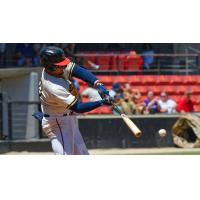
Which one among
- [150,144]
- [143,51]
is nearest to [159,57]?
[143,51]

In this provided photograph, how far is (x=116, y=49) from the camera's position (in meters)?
23.3

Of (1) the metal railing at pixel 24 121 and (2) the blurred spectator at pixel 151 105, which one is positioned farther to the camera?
(2) the blurred spectator at pixel 151 105

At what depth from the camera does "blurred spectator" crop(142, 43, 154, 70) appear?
22372 millimetres

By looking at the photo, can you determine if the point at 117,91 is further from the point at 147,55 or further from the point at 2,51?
the point at 2,51

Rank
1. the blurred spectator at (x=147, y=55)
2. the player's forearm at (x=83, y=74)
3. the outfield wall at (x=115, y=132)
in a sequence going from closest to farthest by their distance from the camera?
the player's forearm at (x=83, y=74) → the outfield wall at (x=115, y=132) → the blurred spectator at (x=147, y=55)

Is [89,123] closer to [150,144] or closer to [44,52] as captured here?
[150,144]

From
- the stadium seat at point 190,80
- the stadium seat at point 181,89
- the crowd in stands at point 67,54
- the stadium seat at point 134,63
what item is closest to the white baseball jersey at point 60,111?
the crowd in stands at point 67,54

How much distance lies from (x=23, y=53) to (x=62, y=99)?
1298 cm

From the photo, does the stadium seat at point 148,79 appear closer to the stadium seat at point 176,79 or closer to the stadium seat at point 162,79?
the stadium seat at point 162,79

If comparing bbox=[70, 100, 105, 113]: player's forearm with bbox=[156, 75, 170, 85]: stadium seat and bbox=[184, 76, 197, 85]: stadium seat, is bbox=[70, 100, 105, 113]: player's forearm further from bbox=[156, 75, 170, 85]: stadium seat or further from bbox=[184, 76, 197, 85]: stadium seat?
bbox=[184, 76, 197, 85]: stadium seat

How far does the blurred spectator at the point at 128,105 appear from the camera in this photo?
1831cm

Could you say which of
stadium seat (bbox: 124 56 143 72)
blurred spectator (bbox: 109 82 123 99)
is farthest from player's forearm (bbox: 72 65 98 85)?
stadium seat (bbox: 124 56 143 72)

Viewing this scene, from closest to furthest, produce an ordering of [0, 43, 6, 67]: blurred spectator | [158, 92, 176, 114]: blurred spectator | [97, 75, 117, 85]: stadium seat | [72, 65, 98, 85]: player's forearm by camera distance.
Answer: [72, 65, 98, 85]: player's forearm, [158, 92, 176, 114]: blurred spectator, [0, 43, 6, 67]: blurred spectator, [97, 75, 117, 85]: stadium seat

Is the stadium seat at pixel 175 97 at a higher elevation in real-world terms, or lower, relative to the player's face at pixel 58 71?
lower
